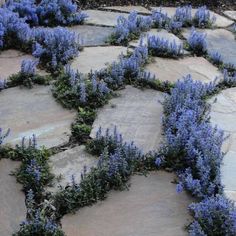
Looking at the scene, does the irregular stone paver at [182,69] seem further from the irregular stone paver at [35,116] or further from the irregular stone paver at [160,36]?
the irregular stone paver at [35,116]

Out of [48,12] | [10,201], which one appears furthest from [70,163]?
[48,12]

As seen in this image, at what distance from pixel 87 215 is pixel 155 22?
107 inches

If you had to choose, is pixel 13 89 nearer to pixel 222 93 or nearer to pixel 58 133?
pixel 58 133

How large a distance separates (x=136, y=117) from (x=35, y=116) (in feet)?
2.00

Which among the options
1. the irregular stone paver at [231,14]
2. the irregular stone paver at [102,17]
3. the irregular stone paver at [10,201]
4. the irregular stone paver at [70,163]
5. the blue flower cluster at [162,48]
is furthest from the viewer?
the irregular stone paver at [231,14]

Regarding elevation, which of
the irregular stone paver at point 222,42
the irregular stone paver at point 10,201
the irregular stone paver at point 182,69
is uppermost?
the irregular stone paver at point 222,42

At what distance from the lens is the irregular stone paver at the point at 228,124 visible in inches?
112

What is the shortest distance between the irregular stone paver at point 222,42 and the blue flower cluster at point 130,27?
14.2 inches

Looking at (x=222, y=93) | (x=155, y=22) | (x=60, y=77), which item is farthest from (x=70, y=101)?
(x=155, y=22)

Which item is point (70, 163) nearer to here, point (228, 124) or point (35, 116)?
point (35, 116)

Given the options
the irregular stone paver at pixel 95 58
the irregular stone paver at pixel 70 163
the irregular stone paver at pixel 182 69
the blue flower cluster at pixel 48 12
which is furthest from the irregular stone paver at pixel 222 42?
the irregular stone paver at pixel 70 163

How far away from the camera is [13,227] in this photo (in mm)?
2494

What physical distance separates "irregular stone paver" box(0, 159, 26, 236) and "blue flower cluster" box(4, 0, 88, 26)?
6.62 feet

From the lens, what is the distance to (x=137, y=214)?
2.63 m
